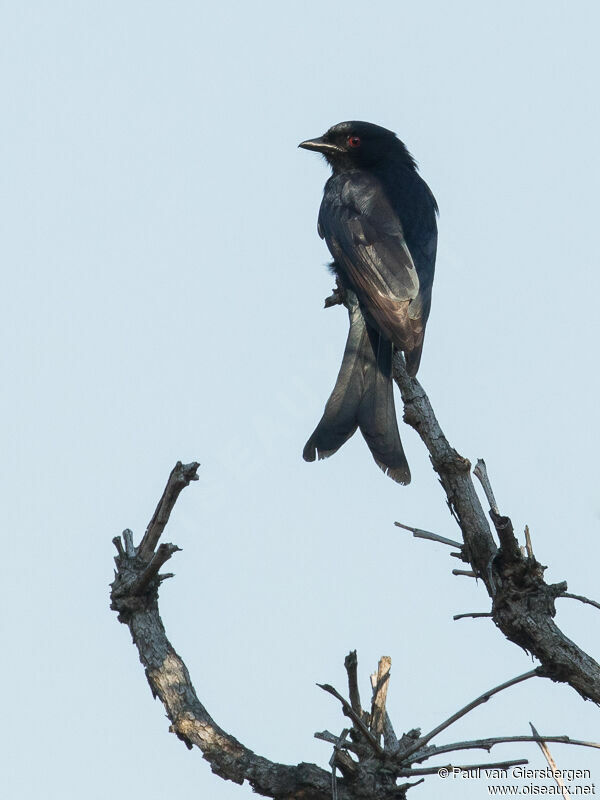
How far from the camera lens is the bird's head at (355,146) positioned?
8391mm

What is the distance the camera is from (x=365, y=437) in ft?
20.2

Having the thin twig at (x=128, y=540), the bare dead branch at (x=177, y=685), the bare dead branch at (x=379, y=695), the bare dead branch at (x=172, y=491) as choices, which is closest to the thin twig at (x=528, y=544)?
the bare dead branch at (x=379, y=695)

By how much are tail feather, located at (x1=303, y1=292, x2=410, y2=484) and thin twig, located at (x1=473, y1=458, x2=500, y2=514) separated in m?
1.67

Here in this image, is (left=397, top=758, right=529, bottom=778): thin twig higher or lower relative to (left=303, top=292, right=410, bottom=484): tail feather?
lower

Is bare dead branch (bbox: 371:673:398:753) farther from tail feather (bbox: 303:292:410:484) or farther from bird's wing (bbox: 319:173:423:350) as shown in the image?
bird's wing (bbox: 319:173:423:350)

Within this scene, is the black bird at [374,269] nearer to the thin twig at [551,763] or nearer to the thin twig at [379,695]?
the thin twig at [379,695]

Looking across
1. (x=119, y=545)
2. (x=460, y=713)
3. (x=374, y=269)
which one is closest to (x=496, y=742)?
(x=460, y=713)

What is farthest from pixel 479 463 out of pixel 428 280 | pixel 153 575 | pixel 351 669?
pixel 428 280

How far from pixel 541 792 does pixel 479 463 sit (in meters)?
1.20

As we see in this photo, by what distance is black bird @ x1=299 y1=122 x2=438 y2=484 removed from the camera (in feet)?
→ 20.1

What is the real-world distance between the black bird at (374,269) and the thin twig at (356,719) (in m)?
2.32

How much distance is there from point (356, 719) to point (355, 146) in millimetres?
5690

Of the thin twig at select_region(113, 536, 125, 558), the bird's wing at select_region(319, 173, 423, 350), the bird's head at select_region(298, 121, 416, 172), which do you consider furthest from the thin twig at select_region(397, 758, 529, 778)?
the bird's head at select_region(298, 121, 416, 172)

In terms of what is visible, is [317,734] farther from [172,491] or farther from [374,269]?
[374,269]
